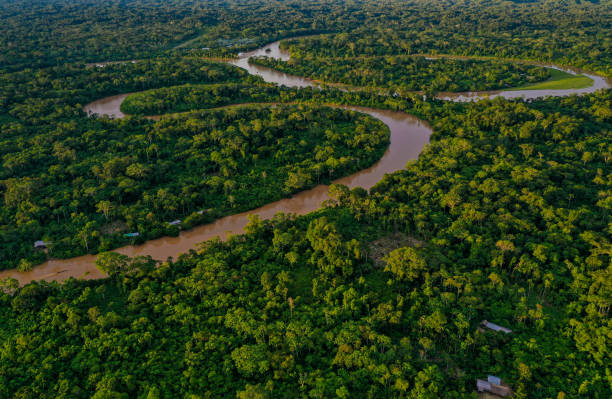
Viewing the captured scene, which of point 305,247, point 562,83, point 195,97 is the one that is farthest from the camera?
point 562,83

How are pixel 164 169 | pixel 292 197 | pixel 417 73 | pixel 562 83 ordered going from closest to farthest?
pixel 292 197 < pixel 164 169 < pixel 562 83 < pixel 417 73

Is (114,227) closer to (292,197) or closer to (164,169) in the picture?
(164,169)

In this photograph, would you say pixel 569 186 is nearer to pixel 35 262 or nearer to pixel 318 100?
pixel 318 100

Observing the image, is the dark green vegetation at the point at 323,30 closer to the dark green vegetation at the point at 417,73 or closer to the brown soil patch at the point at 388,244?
the dark green vegetation at the point at 417,73

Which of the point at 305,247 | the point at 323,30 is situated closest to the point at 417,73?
the point at 305,247

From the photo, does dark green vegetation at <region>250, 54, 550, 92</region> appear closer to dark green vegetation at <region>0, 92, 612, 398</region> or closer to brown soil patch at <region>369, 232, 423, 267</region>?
dark green vegetation at <region>0, 92, 612, 398</region>

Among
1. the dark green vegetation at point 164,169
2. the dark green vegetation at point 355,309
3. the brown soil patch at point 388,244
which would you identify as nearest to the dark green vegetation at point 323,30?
the dark green vegetation at point 164,169

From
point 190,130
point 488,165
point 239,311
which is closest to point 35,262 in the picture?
point 239,311
